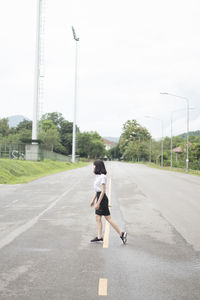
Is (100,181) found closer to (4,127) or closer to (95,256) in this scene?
(95,256)

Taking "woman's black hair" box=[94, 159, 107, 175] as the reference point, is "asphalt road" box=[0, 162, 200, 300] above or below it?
below

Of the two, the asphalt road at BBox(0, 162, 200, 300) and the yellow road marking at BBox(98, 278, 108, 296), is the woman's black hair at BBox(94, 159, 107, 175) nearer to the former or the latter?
the asphalt road at BBox(0, 162, 200, 300)

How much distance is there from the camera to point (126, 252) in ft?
20.7

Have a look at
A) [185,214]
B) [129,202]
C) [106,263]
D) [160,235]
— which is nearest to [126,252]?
[106,263]

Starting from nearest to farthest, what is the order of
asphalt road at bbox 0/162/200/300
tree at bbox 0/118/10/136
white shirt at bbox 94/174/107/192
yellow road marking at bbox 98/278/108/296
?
1. yellow road marking at bbox 98/278/108/296
2. asphalt road at bbox 0/162/200/300
3. white shirt at bbox 94/174/107/192
4. tree at bbox 0/118/10/136

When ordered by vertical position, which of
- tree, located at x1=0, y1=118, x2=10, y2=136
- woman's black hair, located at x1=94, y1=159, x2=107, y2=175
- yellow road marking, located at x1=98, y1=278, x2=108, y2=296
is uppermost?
tree, located at x1=0, y1=118, x2=10, y2=136

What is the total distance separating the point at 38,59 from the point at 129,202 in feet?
110

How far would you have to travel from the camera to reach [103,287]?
4520mm

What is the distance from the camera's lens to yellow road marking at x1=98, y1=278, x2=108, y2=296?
4316 millimetres

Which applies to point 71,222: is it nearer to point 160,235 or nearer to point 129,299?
point 160,235

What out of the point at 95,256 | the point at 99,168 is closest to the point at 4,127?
the point at 99,168

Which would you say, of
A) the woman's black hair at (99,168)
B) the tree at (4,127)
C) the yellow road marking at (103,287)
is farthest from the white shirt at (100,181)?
the tree at (4,127)

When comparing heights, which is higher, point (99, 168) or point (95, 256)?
point (99, 168)

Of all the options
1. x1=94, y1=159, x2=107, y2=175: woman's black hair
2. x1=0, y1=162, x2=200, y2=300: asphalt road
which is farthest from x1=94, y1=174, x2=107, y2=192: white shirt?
x1=0, y1=162, x2=200, y2=300: asphalt road
